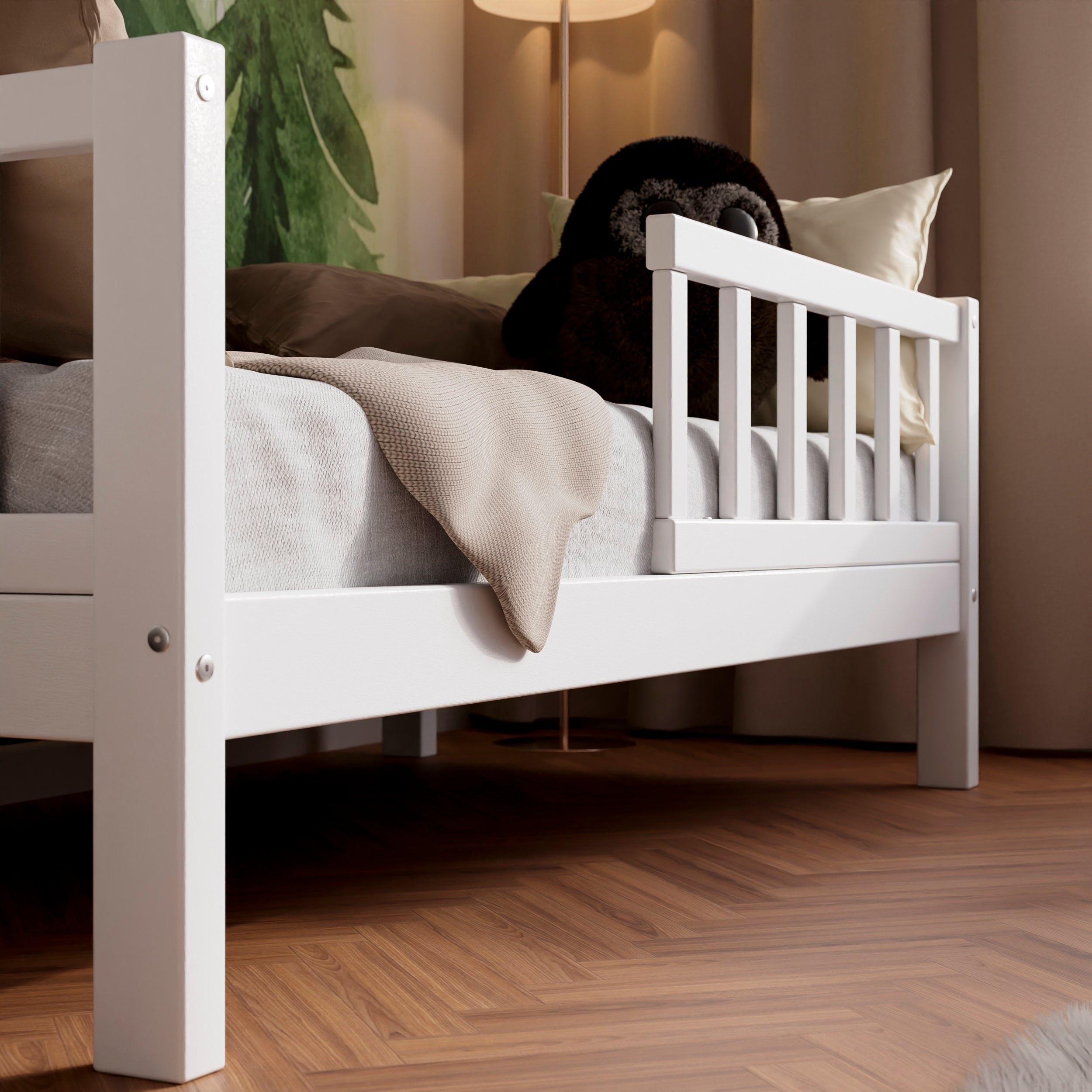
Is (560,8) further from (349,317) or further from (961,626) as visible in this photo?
(961,626)

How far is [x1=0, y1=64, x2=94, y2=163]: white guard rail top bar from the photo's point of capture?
80 cm

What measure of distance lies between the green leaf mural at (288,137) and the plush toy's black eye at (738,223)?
2.44 feet

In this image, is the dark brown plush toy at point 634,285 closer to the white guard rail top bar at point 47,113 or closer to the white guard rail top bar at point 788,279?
the white guard rail top bar at point 788,279

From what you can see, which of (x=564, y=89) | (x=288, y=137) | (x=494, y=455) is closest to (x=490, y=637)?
(x=494, y=455)

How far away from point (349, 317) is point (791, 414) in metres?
0.54

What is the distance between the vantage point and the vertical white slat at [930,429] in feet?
5.74

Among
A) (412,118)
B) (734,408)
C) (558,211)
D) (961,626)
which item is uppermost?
(412,118)

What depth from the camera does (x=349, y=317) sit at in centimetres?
158

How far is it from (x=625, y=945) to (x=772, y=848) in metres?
0.39

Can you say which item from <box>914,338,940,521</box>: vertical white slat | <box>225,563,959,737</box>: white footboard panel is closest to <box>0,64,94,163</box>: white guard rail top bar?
<box>225,563,959,737</box>: white footboard panel

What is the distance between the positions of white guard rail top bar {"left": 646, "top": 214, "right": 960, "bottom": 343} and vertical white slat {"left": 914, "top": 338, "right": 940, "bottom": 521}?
0.02 metres

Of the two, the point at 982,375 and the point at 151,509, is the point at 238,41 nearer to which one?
the point at 982,375

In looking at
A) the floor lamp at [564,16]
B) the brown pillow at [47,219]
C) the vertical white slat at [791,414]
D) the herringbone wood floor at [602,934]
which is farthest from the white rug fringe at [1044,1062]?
the floor lamp at [564,16]

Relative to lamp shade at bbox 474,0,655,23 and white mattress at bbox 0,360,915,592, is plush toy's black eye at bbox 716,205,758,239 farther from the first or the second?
lamp shade at bbox 474,0,655,23
